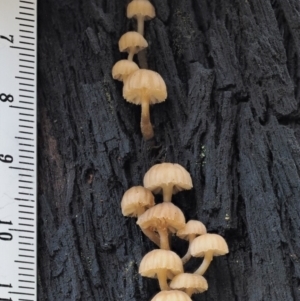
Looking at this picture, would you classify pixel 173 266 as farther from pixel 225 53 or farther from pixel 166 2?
pixel 166 2

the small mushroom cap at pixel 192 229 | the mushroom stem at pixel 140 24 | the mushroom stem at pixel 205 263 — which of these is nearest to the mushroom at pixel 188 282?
the mushroom stem at pixel 205 263

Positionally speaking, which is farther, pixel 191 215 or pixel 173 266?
pixel 191 215

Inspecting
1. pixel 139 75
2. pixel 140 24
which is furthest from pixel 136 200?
pixel 140 24

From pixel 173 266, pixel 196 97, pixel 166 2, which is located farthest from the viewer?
pixel 166 2

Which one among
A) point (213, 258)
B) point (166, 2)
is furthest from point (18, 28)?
point (213, 258)

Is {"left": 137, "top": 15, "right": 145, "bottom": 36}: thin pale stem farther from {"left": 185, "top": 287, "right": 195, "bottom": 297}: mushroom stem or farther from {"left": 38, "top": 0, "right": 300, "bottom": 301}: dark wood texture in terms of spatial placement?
{"left": 185, "top": 287, "right": 195, "bottom": 297}: mushroom stem

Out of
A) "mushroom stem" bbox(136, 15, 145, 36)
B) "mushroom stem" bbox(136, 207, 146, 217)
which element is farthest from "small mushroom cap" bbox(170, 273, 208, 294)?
"mushroom stem" bbox(136, 15, 145, 36)

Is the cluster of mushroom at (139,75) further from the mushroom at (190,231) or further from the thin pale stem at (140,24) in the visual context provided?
the mushroom at (190,231)
